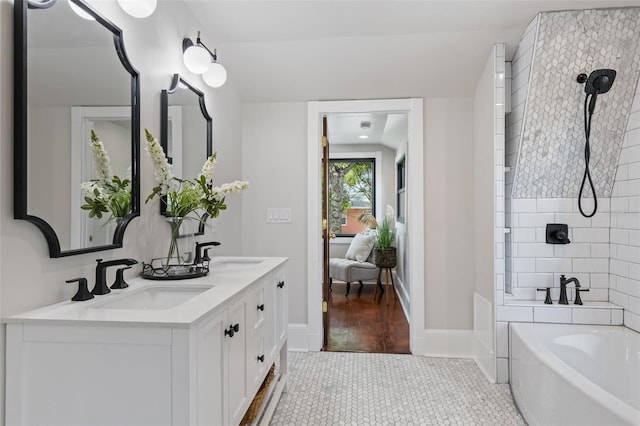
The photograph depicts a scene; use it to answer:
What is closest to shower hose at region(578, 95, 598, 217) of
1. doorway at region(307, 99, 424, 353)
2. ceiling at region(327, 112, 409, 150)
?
doorway at region(307, 99, 424, 353)

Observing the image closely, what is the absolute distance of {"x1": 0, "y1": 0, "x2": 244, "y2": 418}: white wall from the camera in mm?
1121

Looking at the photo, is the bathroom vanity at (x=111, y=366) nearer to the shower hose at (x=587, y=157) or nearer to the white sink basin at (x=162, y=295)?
the white sink basin at (x=162, y=295)

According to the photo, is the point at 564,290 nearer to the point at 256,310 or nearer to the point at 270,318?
the point at 270,318

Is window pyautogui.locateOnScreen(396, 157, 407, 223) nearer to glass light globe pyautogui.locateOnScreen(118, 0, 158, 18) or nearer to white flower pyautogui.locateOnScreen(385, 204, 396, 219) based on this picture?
white flower pyautogui.locateOnScreen(385, 204, 396, 219)

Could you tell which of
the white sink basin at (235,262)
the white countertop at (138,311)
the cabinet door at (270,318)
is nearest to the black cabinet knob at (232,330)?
the white countertop at (138,311)

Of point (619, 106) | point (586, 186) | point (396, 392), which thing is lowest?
point (396, 392)

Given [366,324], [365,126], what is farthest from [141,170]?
[365,126]

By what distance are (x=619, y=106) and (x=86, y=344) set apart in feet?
9.21

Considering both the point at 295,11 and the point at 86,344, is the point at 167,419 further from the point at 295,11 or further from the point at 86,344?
the point at 295,11

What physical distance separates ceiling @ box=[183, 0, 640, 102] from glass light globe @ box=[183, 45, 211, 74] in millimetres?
400

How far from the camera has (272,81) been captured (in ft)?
9.77

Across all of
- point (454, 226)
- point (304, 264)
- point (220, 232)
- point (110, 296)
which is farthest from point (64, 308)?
point (454, 226)

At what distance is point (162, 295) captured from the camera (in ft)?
5.05

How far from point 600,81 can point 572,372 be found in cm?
155
